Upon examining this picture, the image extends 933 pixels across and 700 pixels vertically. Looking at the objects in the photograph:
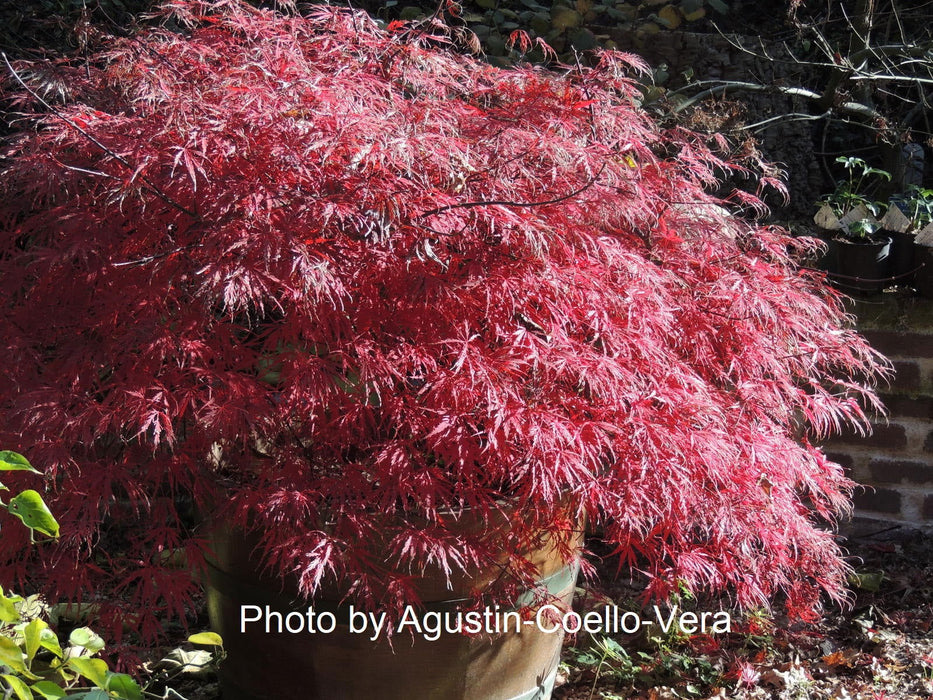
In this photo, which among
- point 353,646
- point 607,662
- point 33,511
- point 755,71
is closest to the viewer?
point 33,511

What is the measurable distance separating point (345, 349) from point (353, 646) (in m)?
0.50

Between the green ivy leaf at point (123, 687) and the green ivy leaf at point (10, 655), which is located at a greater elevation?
the green ivy leaf at point (10, 655)

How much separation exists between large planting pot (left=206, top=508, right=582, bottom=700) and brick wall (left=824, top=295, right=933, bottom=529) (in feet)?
4.27

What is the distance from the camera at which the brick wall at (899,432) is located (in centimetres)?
243

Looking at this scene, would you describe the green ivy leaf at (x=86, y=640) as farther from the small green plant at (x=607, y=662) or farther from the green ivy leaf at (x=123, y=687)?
the small green plant at (x=607, y=662)

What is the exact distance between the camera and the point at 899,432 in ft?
8.10

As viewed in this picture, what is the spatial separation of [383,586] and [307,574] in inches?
5.9

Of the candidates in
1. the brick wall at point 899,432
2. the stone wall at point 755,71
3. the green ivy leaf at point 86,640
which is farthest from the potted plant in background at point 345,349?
the stone wall at point 755,71

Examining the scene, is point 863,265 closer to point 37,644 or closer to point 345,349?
point 345,349

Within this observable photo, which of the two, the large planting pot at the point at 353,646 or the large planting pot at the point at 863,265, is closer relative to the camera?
the large planting pot at the point at 353,646

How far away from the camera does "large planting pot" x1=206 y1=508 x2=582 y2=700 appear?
145 centimetres

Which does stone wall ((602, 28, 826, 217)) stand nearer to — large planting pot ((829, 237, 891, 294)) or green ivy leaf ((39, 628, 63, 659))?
large planting pot ((829, 237, 891, 294))

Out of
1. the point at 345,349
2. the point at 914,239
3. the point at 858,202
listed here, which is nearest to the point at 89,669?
the point at 345,349

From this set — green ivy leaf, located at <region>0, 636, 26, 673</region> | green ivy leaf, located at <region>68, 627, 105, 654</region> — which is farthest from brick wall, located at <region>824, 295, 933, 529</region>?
green ivy leaf, located at <region>0, 636, 26, 673</region>
